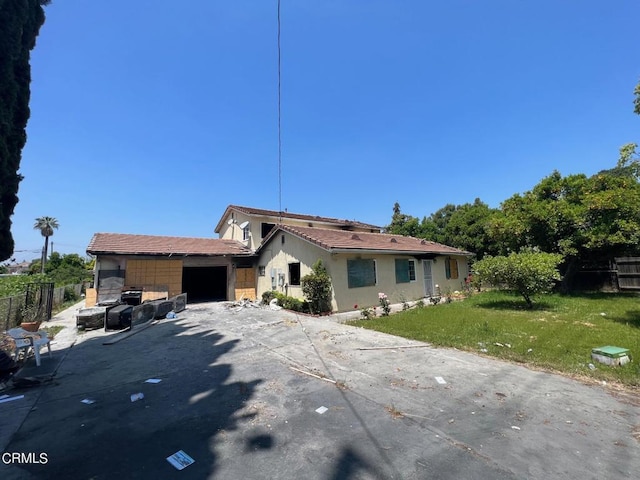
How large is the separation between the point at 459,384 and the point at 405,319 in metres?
5.81

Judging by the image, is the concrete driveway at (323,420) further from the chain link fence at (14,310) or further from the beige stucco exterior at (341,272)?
the beige stucco exterior at (341,272)

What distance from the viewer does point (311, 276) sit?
1223 cm

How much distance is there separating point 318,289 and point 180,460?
9.27 meters

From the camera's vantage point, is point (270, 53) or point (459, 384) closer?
point (459, 384)

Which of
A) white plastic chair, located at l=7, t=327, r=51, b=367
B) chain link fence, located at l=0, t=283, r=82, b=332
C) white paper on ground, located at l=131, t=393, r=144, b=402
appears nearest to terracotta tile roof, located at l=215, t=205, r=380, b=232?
chain link fence, located at l=0, t=283, r=82, b=332

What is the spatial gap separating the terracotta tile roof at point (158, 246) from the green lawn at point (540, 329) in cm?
1136

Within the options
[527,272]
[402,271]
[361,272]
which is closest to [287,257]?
[361,272]

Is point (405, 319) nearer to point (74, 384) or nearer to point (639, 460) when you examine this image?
point (639, 460)

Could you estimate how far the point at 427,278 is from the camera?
1759 cm

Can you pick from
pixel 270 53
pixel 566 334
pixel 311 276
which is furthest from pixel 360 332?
pixel 270 53

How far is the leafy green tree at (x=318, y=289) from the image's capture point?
1212 centimetres

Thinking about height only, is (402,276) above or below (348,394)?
above

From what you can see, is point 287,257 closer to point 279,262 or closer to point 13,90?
point 279,262

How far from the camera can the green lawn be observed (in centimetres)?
569
